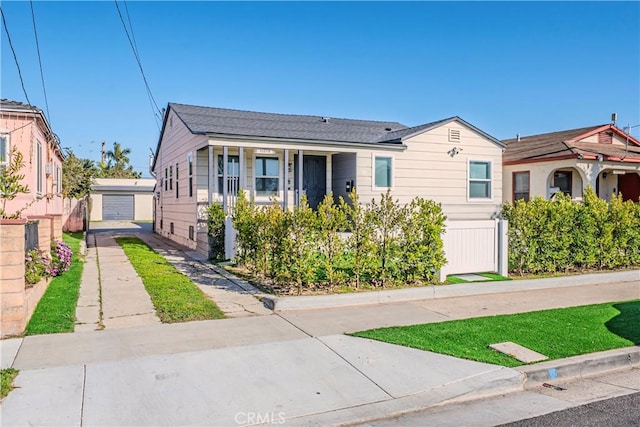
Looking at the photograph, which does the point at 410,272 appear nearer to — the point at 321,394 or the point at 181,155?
the point at 321,394

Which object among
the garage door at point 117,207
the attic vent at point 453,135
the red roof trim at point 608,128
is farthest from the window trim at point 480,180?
the garage door at point 117,207

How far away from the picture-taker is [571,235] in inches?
412

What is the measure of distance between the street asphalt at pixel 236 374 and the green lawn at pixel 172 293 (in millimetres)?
321

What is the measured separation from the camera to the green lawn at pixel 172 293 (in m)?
6.62

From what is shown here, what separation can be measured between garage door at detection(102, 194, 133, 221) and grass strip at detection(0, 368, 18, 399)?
35088mm

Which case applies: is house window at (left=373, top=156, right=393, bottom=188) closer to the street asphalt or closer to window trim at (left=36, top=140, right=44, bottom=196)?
the street asphalt

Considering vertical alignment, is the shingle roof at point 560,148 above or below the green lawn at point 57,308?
above

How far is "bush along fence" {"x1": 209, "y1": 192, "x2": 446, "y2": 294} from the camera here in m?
7.95

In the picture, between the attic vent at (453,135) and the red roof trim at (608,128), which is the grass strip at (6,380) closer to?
the attic vent at (453,135)

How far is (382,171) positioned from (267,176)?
12.0 ft

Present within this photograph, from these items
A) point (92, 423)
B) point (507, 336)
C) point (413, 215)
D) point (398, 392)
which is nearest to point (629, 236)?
point (413, 215)

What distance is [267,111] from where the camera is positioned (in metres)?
18.0

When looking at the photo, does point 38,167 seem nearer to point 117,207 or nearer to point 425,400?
point 425,400

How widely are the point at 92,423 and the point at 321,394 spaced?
183 cm
